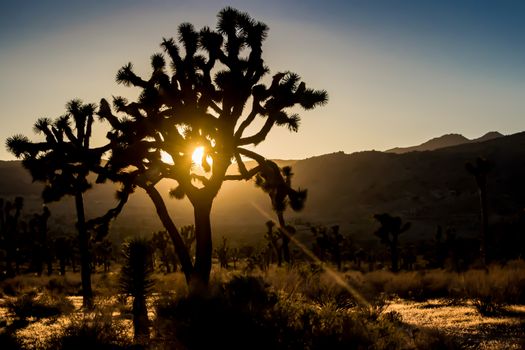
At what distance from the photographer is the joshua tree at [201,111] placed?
516 inches

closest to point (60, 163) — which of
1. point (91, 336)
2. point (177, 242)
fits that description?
point (177, 242)

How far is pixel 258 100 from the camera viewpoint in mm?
13656

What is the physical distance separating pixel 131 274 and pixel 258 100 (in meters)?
6.10

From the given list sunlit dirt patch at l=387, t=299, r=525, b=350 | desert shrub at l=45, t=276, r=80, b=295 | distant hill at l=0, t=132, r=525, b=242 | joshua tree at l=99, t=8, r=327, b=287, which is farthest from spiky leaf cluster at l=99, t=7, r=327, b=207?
distant hill at l=0, t=132, r=525, b=242

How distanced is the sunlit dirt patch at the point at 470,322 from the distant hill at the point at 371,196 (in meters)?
55.8

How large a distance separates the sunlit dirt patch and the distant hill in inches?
2195

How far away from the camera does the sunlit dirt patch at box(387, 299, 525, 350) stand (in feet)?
26.2

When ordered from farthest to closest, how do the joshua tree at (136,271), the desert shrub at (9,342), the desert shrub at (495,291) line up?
the desert shrub at (495,291) < the joshua tree at (136,271) < the desert shrub at (9,342)

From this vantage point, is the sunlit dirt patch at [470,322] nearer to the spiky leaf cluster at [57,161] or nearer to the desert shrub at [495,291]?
the desert shrub at [495,291]

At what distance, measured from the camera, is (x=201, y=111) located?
43.9ft

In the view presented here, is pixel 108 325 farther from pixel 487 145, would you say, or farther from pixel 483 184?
pixel 487 145

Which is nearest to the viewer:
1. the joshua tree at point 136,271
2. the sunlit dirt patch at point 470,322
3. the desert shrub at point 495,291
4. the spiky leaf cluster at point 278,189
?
the sunlit dirt patch at point 470,322

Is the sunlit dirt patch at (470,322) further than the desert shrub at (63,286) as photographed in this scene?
No

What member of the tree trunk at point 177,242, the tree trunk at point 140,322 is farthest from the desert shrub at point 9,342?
the tree trunk at point 177,242
